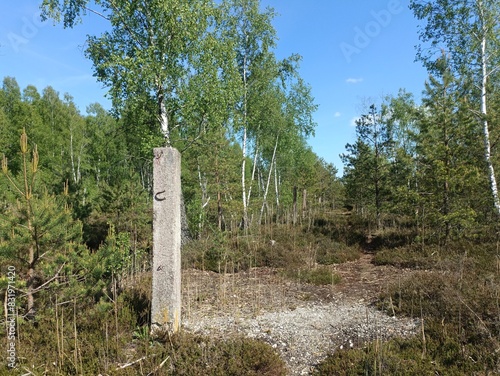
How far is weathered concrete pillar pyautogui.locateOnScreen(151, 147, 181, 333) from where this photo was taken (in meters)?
4.50

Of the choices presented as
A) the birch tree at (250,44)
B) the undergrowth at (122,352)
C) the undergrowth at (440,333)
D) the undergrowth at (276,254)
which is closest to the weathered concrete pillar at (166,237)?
the undergrowth at (122,352)

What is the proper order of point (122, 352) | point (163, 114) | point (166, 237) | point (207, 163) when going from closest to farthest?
1. point (122, 352)
2. point (166, 237)
3. point (163, 114)
4. point (207, 163)

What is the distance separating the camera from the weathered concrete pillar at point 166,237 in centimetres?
450

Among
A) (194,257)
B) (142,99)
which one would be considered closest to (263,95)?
(142,99)

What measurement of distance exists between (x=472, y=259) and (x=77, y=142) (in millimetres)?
29368

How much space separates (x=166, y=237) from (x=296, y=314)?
2.98 metres

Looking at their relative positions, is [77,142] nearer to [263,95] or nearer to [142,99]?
[263,95]

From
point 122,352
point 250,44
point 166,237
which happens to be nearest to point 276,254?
point 166,237

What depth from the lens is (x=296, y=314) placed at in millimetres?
5809

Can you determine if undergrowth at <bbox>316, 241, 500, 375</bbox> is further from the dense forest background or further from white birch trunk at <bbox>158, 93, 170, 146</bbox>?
white birch trunk at <bbox>158, 93, 170, 146</bbox>

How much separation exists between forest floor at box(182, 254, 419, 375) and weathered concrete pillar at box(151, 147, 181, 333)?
687 millimetres

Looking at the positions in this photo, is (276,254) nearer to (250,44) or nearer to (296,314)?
(296,314)

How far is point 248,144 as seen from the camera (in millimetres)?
24094

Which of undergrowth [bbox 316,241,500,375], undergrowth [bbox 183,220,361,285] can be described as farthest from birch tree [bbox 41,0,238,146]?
undergrowth [bbox 316,241,500,375]
